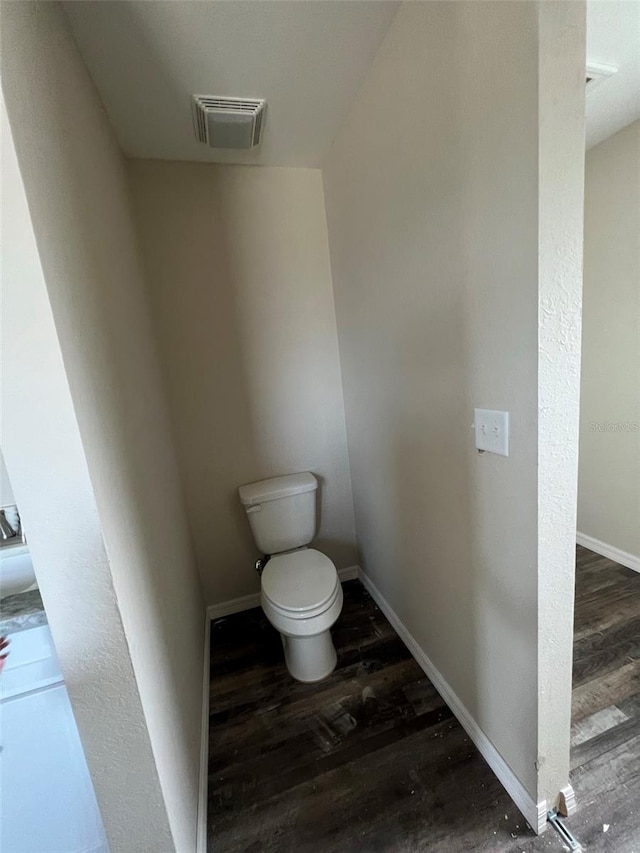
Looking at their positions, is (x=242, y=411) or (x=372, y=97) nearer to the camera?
(x=372, y=97)

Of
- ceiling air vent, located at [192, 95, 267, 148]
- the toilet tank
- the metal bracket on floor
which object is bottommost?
the metal bracket on floor

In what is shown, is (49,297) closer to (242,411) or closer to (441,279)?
(441,279)

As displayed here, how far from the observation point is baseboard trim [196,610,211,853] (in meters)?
1.07

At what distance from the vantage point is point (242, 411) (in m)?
1.96

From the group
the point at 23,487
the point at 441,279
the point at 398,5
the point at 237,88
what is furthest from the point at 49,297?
the point at 398,5

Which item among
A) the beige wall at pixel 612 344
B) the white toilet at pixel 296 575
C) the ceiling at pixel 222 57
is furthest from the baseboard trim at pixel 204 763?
the beige wall at pixel 612 344

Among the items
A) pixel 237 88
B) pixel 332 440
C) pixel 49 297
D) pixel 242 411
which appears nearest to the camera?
pixel 49 297

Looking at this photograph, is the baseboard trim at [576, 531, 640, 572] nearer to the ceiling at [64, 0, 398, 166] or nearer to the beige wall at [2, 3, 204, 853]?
the beige wall at [2, 3, 204, 853]

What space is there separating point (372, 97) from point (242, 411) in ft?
4.64

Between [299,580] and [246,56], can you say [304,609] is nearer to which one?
[299,580]

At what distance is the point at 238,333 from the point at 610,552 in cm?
257

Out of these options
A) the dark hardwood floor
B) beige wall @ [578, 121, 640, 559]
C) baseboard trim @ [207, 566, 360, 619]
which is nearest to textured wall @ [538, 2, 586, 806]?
the dark hardwood floor

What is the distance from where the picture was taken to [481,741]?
1.25m

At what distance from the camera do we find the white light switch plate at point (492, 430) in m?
0.94
